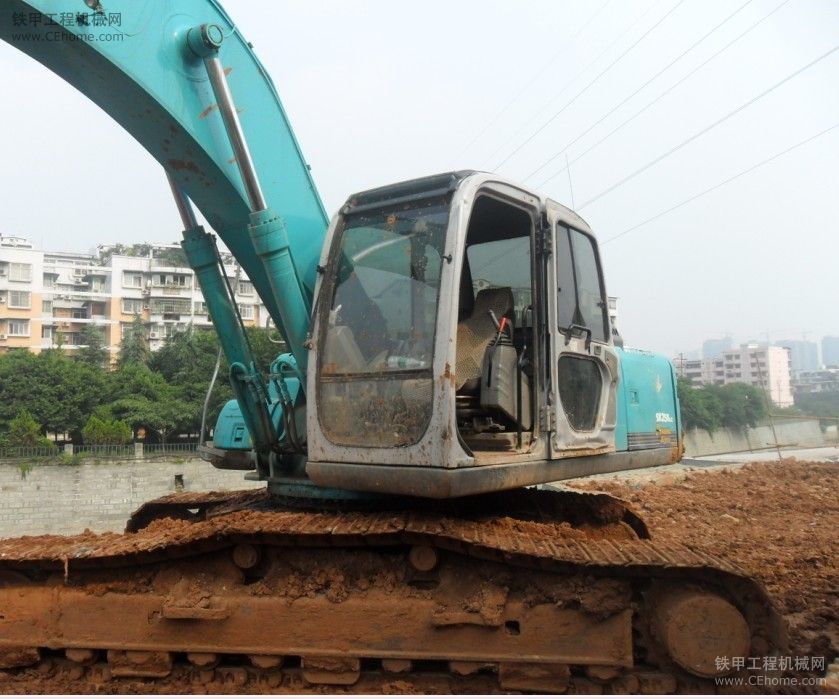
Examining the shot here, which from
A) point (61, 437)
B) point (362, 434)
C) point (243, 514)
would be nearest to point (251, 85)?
point (362, 434)

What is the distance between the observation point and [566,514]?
4512 millimetres

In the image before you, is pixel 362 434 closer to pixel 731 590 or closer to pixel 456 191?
pixel 456 191

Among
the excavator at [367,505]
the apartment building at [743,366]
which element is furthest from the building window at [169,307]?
the apartment building at [743,366]

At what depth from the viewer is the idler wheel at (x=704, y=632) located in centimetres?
321

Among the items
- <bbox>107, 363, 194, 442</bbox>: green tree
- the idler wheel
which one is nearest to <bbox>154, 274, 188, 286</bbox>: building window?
<bbox>107, 363, 194, 442</bbox>: green tree

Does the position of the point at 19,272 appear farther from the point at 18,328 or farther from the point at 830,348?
the point at 830,348

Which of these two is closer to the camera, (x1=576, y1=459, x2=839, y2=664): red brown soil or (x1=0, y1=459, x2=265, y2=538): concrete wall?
(x1=576, y1=459, x2=839, y2=664): red brown soil

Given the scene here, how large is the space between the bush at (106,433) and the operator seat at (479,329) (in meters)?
29.5

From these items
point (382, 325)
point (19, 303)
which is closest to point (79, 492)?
point (382, 325)

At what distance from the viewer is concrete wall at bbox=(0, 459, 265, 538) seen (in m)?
21.7

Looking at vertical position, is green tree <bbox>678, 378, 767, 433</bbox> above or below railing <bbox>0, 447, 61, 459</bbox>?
above

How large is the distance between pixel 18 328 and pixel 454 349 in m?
62.6

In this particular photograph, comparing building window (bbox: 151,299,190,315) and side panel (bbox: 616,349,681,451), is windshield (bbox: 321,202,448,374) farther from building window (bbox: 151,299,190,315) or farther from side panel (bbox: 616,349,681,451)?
building window (bbox: 151,299,190,315)

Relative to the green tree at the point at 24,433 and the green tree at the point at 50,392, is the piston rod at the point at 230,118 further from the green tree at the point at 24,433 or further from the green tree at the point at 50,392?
the green tree at the point at 50,392
